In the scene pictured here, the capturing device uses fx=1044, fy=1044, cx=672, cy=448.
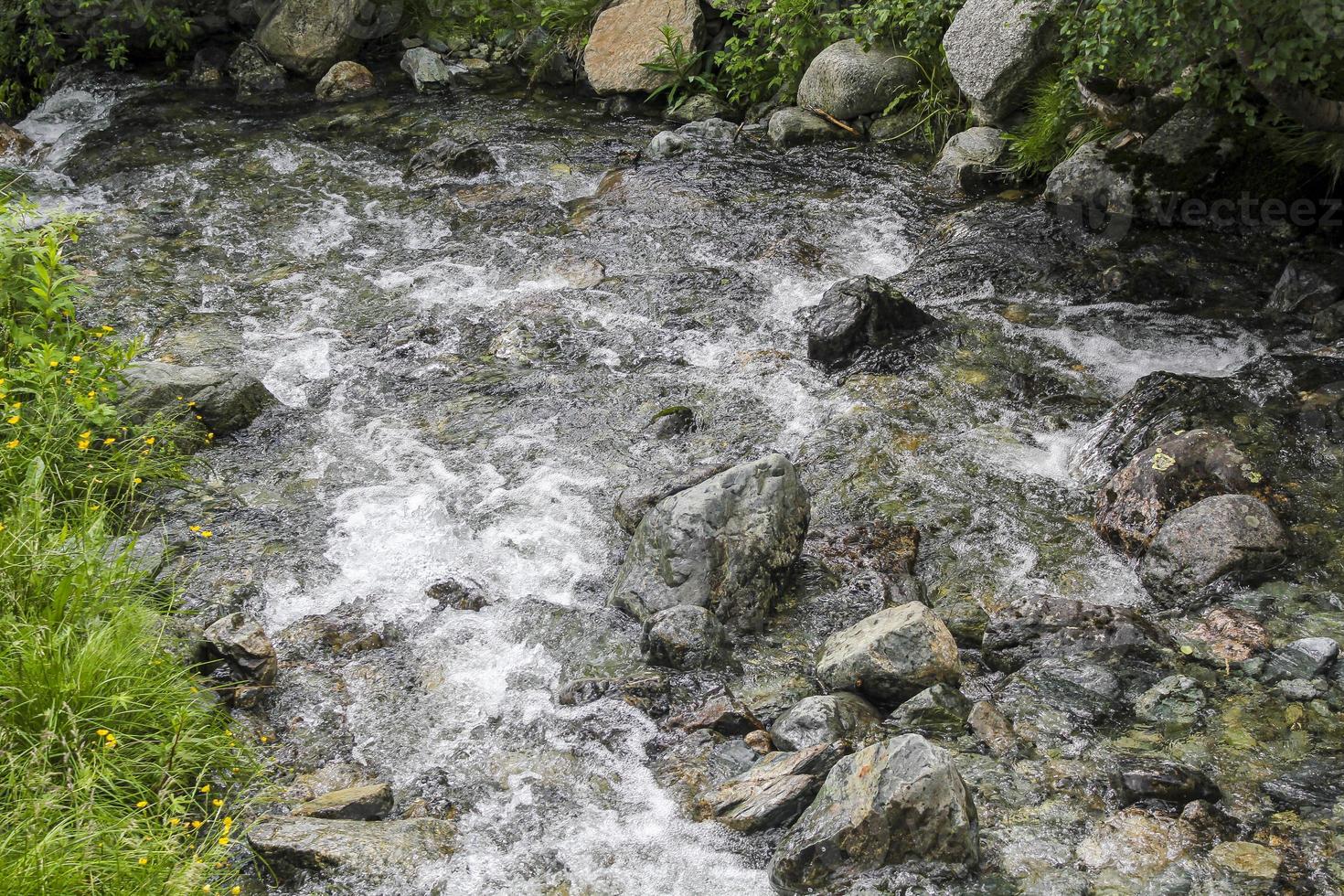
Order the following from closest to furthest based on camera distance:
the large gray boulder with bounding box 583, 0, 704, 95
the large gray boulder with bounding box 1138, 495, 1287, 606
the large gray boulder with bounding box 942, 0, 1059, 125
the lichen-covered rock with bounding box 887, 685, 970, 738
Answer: the lichen-covered rock with bounding box 887, 685, 970, 738 → the large gray boulder with bounding box 1138, 495, 1287, 606 → the large gray boulder with bounding box 942, 0, 1059, 125 → the large gray boulder with bounding box 583, 0, 704, 95

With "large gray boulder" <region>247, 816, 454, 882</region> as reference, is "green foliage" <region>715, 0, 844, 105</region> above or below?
above

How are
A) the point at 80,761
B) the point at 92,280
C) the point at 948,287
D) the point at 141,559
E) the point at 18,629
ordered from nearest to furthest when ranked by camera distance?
the point at 80,761
the point at 18,629
the point at 141,559
the point at 948,287
the point at 92,280

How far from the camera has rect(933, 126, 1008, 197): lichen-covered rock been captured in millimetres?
9555

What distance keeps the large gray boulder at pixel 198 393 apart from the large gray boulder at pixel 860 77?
21.6 feet

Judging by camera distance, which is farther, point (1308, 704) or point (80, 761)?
point (1308, 704)

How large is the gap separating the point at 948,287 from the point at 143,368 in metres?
5.93

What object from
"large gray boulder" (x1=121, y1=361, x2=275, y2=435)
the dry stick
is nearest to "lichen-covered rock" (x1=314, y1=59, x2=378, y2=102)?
the dry stick

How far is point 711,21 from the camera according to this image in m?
12.3

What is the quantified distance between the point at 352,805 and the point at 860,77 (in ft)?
29.0

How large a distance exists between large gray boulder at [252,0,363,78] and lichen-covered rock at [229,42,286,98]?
0.14 m

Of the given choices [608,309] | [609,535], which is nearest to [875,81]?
[608,309]

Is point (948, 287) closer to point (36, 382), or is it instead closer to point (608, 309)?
point (608, 309)

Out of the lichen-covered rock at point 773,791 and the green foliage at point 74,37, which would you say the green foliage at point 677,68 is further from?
the lichen-covered rock at point 773,791

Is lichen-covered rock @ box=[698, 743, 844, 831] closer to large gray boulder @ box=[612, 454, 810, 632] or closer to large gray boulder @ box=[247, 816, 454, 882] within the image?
large gray boulder @ box=[612, 454, 810, 632]
